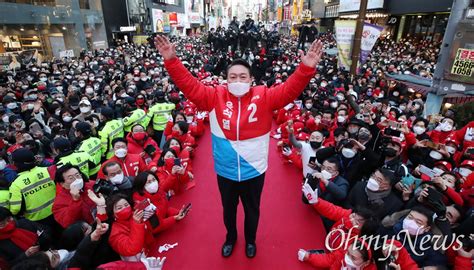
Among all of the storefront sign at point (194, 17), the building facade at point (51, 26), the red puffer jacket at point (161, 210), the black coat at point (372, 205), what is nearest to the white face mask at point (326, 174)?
the black coat at point (372, 205)

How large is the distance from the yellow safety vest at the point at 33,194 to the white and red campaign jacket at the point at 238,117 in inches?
89.3

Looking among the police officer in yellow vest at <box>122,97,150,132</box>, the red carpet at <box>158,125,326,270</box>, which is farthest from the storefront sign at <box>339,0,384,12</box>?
the red carpet at <box>158,125,326,270</box>

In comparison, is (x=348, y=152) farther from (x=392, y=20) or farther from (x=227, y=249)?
(x=392, y=20)

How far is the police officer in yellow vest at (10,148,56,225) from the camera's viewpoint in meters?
3.07

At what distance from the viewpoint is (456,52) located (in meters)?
6.86

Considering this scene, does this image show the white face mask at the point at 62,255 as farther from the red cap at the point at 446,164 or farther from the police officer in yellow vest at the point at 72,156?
the red cap at the point at 446,164

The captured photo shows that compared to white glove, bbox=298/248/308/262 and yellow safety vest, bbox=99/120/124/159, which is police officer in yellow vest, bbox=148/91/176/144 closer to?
yellow safety vest, bbox=99/120/124/159

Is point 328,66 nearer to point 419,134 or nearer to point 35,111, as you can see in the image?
point 419,134

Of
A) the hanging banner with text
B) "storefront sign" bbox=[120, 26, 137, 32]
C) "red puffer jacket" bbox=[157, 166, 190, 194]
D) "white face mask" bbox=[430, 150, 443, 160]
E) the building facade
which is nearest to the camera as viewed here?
"red puffer jacket" bbox=[157, 166, 190, 194]

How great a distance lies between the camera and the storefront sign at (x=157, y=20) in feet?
103

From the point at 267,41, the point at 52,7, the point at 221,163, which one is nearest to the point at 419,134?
the point at 221,163

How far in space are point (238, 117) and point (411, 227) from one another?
1.86 m

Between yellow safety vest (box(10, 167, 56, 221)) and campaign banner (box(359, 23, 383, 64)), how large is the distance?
7.04m

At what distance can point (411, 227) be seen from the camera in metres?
2.50
